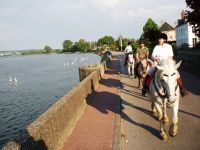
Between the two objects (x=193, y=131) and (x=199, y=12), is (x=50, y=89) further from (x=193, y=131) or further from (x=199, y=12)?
(x=193, y=131)

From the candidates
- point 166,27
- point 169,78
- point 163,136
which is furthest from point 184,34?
point 169,78

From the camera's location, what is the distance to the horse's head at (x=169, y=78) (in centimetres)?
749

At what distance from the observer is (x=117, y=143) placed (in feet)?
26.7

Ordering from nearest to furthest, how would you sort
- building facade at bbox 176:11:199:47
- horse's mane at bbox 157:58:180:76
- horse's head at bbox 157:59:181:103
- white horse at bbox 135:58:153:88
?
horse's head at bbox 157:59:181:103, horse's mane at bbox 157:58:180:76, white horse at bbox 135:58:153:88, building facade at bbox 176:11:199:47

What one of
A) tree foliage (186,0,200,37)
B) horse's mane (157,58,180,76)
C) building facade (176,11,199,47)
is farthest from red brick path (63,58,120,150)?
building facade (176,11,199,47)

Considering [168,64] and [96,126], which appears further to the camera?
[96,126]

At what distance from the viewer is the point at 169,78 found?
7.57m

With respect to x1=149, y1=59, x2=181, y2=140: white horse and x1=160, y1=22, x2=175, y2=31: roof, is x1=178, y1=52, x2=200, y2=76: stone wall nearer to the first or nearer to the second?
x1=149, y1=59, x2=181, y2=140: white horse

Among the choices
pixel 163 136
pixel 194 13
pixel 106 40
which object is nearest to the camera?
pixel 163 136

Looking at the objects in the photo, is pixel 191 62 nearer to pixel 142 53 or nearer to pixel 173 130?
pixel 142 53

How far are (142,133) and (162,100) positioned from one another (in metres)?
1.08

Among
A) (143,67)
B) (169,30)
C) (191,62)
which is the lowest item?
(191,62)

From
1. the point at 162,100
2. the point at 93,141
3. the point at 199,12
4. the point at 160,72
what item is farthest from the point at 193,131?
the point at 199,12

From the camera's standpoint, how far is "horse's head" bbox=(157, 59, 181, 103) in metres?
7.49
